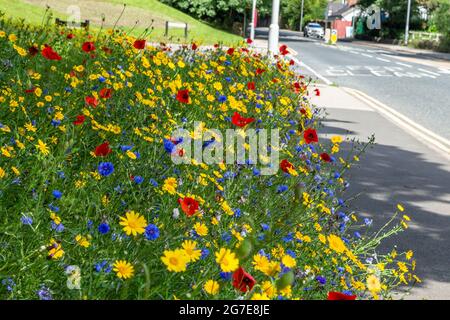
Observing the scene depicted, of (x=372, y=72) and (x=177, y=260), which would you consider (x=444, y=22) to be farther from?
(x=177, y=260)

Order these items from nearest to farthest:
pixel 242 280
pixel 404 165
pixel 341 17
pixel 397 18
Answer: pixel 242 280 → pixel 404 165 → pixel 397 18 → pixel 341 17

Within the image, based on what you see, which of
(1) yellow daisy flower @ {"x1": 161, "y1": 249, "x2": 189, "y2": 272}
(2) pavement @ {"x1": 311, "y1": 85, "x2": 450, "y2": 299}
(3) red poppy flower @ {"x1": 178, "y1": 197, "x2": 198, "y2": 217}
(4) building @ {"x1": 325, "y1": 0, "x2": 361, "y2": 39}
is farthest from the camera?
(4) building @ {"x1": 325, "y1": 0, "x2": 361, "y2": 39}

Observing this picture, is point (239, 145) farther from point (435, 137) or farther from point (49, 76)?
point (435, 137)

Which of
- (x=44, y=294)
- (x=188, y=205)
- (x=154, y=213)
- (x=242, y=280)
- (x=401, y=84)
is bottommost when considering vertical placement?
(x=401, y=84)

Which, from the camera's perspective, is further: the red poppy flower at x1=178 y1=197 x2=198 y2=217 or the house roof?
the house roof

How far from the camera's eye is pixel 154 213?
3.77m

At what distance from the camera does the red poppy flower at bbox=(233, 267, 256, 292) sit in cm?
182

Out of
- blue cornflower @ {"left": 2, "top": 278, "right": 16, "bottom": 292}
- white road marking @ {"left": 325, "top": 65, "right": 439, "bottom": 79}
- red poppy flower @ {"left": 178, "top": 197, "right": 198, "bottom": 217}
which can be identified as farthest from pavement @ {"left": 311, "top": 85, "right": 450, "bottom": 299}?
white road marking @ {"left": 325, "top": 65, "right": 439, "bottom": 79}

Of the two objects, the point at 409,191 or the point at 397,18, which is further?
the point at 397,18

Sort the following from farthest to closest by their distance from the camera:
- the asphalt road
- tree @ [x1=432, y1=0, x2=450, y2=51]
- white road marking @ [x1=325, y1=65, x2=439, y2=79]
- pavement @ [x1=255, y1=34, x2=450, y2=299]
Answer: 1. tree @ [x1=432, y1=0, x2=450, y2=51]
2. white road marking @ [x1=325, y1=65, x2=439, y2=79]
3. the asphalt road
4. pavement @ [x1=255, y1=34, x2=450, y2=299]

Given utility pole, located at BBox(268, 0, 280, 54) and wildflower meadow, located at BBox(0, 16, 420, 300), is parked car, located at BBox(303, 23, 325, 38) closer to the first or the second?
utility pole, located at BBox(268, 0, 280, 54)

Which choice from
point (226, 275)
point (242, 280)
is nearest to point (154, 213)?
point (226, 275)

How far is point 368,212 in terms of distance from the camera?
6.39 meters

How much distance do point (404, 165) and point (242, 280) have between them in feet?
24.1
